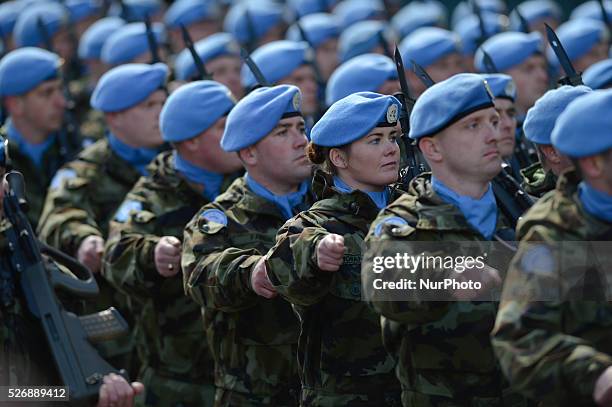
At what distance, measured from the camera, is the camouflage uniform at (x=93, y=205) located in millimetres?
9977

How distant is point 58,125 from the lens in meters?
12.0

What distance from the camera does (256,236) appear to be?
7.95 meters

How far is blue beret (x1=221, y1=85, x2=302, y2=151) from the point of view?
8047 mm

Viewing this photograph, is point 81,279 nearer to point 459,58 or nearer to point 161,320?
point 161,320

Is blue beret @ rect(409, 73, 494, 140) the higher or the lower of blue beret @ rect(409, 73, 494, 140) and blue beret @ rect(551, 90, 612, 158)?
the lower

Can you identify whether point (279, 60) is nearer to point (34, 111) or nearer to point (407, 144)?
point (34, 111)

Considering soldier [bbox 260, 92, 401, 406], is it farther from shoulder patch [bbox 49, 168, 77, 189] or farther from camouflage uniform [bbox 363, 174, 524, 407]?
shoulder patch [bbox 49, 168, 77, 189]

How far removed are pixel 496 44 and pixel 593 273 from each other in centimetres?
685

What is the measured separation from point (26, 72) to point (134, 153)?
1846 millimetres

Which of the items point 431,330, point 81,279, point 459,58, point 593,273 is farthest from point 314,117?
point 593,273

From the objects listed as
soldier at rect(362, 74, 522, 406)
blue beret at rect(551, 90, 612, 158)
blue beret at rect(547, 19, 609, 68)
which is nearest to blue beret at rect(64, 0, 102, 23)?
blue beret at rect(547, 19, 609, 68)

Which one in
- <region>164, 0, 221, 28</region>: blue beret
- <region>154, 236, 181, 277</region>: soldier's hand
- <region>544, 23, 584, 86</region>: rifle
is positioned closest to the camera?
<region>154, 236, 181, 277</region>: soldier's hand

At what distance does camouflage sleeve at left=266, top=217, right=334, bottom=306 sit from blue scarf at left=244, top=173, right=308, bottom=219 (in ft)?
3.00

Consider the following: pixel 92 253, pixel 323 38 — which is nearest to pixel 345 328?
pixel 92 253
